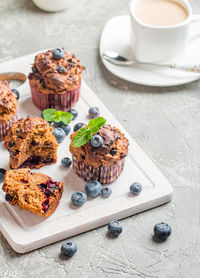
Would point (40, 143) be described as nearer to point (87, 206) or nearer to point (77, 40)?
point (87, 206)

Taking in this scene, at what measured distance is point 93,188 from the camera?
3783 mm

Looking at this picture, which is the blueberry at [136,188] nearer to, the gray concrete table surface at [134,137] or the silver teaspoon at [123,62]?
the gray concrete table surface at [134,137]

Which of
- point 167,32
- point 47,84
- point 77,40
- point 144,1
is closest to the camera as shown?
point 47,84

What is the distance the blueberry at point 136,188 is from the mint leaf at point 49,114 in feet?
3.16

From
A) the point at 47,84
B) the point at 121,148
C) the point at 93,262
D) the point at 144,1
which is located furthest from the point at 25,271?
the point at 144,1

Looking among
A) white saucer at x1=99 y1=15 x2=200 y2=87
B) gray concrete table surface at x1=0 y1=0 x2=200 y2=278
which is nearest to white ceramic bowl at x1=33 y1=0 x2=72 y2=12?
gray concrete table surface at x1=0 y1=0 x2=200 y2=278

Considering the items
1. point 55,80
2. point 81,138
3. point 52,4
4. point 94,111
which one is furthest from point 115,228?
point 52,4

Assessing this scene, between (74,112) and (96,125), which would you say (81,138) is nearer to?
(96,125)

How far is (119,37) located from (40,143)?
194 cm

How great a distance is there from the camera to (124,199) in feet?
12.6

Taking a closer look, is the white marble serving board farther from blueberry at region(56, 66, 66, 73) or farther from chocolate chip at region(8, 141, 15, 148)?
blueberry at region(56, 66, 66, 73)

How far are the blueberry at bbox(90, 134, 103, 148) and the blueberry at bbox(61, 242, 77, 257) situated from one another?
746 millimetres

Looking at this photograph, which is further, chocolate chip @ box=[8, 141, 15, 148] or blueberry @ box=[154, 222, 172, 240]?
chocolate chip @ box=[8, 141, 15, 148]

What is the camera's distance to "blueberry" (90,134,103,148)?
369 cm
